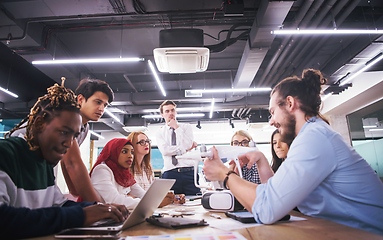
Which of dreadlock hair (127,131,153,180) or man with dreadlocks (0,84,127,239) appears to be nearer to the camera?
man with dreadlocks (0,84,127,239)

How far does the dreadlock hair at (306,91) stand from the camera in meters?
1.07

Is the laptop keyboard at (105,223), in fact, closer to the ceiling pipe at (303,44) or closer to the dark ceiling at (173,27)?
the dark ceiling at (173,27)

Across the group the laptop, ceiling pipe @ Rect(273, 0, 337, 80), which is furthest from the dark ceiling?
the laptop

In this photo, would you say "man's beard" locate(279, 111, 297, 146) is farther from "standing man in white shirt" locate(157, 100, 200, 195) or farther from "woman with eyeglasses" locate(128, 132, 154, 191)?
"woman with eyeglasses" locate(128, 132, 154, 191)

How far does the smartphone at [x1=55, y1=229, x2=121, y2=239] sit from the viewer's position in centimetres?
60

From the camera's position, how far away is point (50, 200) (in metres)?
0.94

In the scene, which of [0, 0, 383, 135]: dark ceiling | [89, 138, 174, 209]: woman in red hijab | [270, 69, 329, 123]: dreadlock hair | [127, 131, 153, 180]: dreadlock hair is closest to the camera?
[270, 69, 329, 123]: dreadlock hair

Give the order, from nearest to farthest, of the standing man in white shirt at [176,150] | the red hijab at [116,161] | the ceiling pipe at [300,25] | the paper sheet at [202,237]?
the paper sheet at [202,237] → the red hijab at [116,161] → the standing man in white shirt at [176,150] → the ceiling pipe at [300,25]

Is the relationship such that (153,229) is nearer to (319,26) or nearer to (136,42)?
(319,26)

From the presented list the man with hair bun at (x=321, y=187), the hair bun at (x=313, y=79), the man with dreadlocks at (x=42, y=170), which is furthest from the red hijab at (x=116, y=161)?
the hair bun at (x=313, y=79)

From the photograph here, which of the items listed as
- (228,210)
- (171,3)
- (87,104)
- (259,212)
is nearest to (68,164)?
(87,104)

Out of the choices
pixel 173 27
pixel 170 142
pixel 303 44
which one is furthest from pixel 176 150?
pixel 303 44

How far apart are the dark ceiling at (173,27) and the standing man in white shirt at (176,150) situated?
1.78m

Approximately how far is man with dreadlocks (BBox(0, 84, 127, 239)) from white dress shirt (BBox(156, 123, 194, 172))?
1805mm
